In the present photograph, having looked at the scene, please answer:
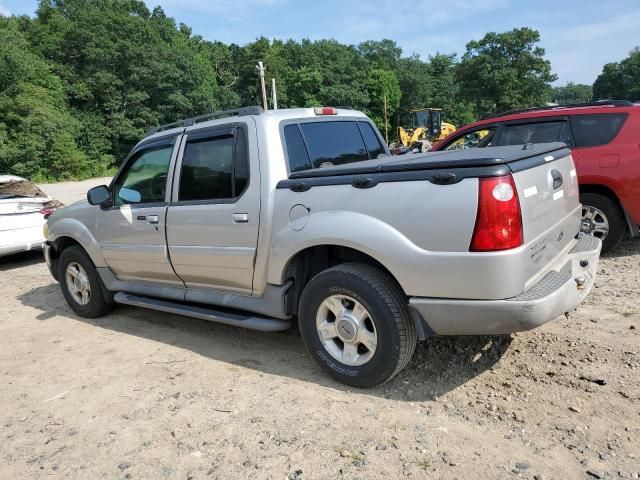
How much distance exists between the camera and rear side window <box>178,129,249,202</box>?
12.2 ft

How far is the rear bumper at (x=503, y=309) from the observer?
8.79 feet

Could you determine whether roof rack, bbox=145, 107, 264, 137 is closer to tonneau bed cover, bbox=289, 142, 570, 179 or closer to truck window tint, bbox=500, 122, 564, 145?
tonneau bed cover, bbox=289, 142, 570, 179

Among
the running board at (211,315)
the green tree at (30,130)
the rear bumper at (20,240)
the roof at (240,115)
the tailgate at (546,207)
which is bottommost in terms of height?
the running board at (211,315)

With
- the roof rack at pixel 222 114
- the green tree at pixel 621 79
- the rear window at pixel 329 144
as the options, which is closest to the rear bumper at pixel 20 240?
the roof rack at pixel 222 114

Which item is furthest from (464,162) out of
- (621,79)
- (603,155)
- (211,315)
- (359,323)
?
(621,79)

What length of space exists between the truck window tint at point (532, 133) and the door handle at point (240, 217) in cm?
422

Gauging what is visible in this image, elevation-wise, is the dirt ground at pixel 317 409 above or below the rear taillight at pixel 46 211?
below

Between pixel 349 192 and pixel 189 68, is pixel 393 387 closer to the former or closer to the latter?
pixel 349 192

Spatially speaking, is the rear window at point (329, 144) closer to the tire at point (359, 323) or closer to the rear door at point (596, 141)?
the tire at point (359, 323)

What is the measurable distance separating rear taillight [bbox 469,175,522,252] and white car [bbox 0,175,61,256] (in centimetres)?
760

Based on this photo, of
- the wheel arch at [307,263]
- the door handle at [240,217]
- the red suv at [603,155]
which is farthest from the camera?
the red suv at [603,155]

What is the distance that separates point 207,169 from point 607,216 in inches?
181

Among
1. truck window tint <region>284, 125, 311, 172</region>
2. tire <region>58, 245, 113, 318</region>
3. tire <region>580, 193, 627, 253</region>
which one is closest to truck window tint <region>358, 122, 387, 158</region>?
truck window tint <region>284, 125, 311, 172</region>

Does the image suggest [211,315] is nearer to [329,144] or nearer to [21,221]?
[329,144]
